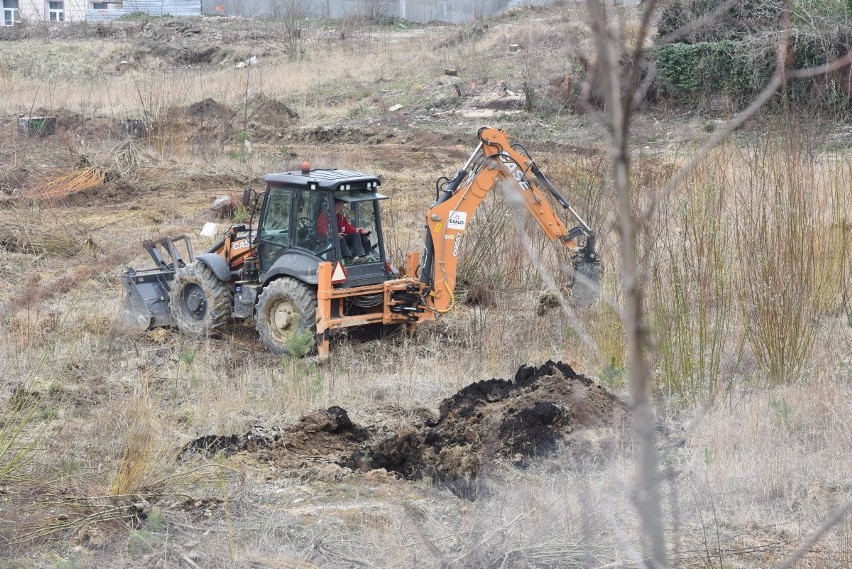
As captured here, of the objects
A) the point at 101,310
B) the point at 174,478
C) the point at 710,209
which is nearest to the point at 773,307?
the point at 710,209

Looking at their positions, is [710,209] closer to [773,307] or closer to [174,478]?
[773,307]

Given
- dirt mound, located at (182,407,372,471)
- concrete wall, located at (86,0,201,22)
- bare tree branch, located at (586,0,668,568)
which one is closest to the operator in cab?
dirt mound, located at (182,407,372,471)

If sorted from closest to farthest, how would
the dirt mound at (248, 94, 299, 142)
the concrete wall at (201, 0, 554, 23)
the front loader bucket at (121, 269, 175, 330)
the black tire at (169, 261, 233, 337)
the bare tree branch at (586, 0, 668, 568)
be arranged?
the bare tree branch at (586, 0, 668, 568) → the black tire at (169, 261, 233, 337) → the front loader bucket at (121, 269, 175, 330) → the dirt mound at (248, 94, 299, 142) → the concrete wall at (201, 0, 554, 23)

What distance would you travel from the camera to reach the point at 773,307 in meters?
7.50

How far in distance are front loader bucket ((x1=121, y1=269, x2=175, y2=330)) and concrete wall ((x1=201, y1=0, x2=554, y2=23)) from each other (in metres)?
36.5

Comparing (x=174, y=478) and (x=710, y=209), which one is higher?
(x=710, y=209)

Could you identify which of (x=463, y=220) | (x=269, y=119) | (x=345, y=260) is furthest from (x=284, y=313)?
(x=269, y=119)

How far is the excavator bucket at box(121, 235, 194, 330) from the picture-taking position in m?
11.3

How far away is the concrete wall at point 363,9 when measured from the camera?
49969mm

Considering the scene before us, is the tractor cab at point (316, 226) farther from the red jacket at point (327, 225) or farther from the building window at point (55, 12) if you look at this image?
the building window at point (55, 12)

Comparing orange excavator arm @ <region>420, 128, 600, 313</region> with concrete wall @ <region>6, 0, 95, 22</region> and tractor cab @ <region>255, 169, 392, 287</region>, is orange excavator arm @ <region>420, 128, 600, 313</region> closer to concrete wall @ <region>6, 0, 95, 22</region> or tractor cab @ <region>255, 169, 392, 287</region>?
tractor cab @ <region>255, 169, 392, 287</region>

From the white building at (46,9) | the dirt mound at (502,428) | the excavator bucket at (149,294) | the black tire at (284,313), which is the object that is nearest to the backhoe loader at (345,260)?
the black tire at (284,313)

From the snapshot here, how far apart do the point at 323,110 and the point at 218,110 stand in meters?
3.39

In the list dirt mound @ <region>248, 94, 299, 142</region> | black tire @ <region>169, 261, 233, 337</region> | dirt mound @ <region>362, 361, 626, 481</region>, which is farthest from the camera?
dirt mound @ <region>248, 94, 299, 142</region>
